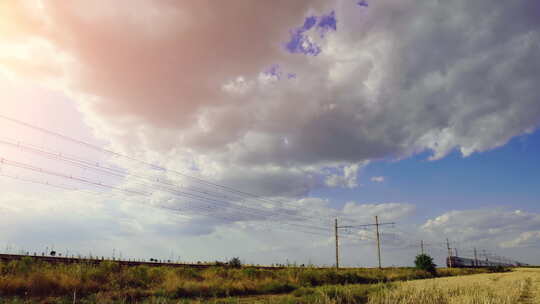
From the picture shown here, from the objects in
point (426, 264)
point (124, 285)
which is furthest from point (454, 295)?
point (426, 264)

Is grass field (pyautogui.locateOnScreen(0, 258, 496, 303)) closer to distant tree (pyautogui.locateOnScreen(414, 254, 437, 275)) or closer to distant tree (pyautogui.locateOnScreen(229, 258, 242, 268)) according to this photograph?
distant tree (pyautogui.locateOnScreen(229, 258, 242, 268))

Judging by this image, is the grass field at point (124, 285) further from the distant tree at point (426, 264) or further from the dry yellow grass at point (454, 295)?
the distant tree at point (426, 264)

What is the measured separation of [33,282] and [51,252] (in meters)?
19.6

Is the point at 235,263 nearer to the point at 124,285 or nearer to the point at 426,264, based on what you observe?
the point at 124,285

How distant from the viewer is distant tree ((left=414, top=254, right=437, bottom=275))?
6269 centimetres

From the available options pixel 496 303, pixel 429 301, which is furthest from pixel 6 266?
pixel 496 303

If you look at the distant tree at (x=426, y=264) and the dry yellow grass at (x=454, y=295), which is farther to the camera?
the distant tree at (x=426, y=264)

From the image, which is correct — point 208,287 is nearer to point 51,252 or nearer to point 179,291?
point 179,291

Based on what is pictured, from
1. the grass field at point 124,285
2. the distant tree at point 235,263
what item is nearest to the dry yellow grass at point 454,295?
the grass field at point 124,285

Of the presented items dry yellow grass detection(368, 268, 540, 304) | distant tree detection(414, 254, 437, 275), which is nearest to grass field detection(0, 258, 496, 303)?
dry yellow grass detection(368, 268, 540, 304)

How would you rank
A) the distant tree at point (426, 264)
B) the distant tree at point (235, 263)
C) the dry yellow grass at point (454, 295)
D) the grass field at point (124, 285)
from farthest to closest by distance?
the distant tree at point (426, 264)
the distant tree at point (235, 263)
the grass field at point (124, 285)
the dry yellow grass at point (454, 295)

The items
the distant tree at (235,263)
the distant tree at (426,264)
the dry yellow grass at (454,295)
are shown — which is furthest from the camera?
the distant tree at (426,264)

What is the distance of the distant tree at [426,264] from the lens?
62.7 metres

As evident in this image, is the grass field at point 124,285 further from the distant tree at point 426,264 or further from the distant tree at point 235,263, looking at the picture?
the distant tree at point 426,264
